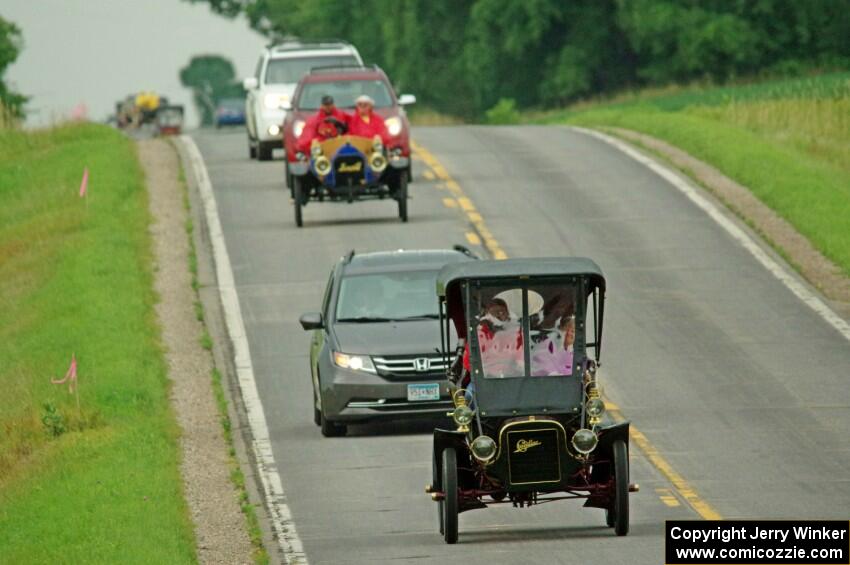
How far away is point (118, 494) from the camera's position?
16406 millimetres

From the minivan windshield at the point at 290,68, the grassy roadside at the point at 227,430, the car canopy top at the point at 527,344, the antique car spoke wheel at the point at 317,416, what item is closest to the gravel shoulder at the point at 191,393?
A: the grassy roadside at the point at 227,430

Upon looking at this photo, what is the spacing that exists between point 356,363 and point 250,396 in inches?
113

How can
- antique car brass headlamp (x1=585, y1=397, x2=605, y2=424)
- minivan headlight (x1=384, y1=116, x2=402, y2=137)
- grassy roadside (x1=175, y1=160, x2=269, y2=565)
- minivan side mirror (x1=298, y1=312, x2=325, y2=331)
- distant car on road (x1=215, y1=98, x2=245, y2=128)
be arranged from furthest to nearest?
1. distant car on road (x1=215, y1=98, x2=245, y2=128)
2. minivan headlight (x1=384, y1=116, x2=402, y2=137)
3. minivan side mirror (x1=298, y1=312, x2=325, y2=331)
4. grassy roadside (x1=175, y1=160, x2=269, y2=565)
5. antique car brass headlamp (x1=585, y1=397, x2=605, y2=424)

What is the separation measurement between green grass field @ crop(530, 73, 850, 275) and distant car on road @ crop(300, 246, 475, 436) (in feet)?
32.5

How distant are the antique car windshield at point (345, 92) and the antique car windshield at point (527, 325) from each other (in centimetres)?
1817

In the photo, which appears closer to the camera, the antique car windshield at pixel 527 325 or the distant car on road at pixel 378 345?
the antique car windshield at pixel 527 325

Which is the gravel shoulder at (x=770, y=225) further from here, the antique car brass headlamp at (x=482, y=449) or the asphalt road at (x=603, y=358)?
the antique car brass headlamp at (x=482, y=449)

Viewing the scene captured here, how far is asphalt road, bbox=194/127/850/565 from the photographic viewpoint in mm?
15297

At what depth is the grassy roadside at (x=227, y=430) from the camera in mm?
15039

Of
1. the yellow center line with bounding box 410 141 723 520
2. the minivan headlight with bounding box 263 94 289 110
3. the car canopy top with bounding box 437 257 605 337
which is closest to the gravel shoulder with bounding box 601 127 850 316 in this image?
the yellow center line with bounding box 410 141 723 520

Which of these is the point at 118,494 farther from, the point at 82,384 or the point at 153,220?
the point at 153,220

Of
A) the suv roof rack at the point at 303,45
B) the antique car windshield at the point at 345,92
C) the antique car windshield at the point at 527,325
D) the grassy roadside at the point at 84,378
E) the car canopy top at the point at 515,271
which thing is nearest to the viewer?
the car canopy top at the point at 515,271

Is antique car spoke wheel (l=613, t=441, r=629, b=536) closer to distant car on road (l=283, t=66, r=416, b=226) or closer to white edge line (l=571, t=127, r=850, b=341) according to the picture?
white edge line (l=571, t=127, r=850, b=341)

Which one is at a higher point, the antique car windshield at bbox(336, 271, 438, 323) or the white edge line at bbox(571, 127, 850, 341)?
the antique car windshield at bbox(336, 271, 438, 323)
